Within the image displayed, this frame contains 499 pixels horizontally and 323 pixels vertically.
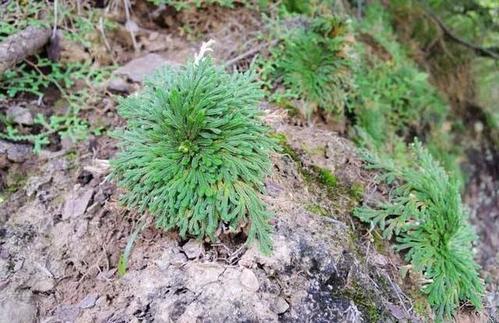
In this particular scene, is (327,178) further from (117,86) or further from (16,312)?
(16,312)

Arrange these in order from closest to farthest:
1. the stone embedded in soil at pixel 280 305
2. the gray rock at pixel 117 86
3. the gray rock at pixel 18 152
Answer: the stone embedded in soil at pixel 280 305, the gray rock at pixel 18 152, the gray rock at pixel 117 86

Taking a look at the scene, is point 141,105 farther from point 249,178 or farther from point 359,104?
Result: point 359,104

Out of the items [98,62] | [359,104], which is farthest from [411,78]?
[98,62]

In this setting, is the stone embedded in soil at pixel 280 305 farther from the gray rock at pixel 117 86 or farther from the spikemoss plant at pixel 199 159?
the gray rock at pixel 117 86

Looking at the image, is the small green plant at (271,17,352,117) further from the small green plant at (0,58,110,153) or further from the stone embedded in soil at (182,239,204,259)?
the stone embedded in soil at (182,239,204,259)

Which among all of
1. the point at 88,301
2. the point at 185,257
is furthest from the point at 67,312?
the point at 185,257

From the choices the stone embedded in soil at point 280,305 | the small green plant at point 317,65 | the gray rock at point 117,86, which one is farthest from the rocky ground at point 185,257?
the small green plant at point 317,65

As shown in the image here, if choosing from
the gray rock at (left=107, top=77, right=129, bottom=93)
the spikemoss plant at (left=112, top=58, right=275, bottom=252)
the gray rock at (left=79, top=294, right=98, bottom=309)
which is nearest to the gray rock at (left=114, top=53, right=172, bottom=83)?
the gray rock at (left=107, top=77, right=129, bottom=93)
